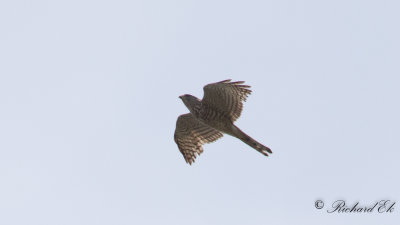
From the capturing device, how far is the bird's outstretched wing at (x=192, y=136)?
47.7 feet

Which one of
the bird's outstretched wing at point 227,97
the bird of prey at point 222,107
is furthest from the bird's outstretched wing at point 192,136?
the bird's outstretched wing at point 227,97

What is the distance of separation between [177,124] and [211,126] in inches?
54.5

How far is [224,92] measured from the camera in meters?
13.0

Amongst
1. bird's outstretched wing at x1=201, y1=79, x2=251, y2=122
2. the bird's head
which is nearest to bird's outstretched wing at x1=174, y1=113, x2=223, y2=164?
the bird's head

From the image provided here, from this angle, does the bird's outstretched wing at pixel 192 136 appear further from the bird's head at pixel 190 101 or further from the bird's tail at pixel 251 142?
the bird's tail at pixel 251 142

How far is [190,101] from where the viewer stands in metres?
13.6

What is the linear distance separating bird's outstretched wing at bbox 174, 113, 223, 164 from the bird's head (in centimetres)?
90

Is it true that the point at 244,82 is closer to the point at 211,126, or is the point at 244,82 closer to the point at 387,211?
the point at 211,126

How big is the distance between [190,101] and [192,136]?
1.42 metres

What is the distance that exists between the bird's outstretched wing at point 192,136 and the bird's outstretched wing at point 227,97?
4.53 feet

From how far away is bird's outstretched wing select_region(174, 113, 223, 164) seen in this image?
1455 cm

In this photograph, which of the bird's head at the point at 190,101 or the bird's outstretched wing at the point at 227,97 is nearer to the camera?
the bird's outstretched wing at the point at 227,97

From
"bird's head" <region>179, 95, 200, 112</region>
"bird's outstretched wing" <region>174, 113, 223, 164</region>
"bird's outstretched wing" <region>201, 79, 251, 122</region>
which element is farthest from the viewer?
"bird's outstretched wing" <region>174, 113, 223, 164</region>

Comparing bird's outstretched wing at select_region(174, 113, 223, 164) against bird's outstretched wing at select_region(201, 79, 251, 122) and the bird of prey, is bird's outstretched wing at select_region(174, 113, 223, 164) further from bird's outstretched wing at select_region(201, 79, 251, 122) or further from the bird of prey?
bird's outstretched wing at select_region(201, 79, 251, 122)
